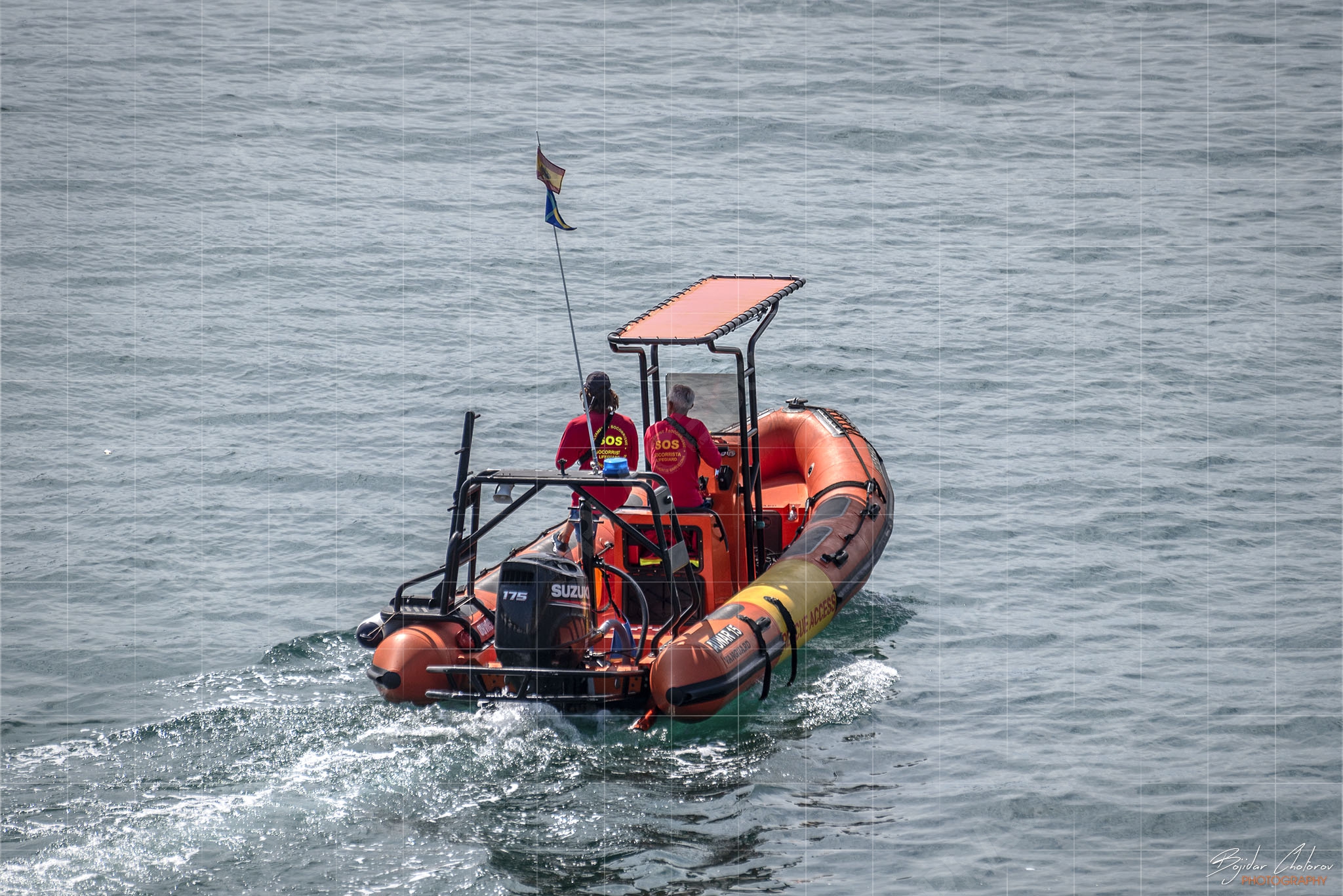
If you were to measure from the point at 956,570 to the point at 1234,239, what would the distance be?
31.9ft

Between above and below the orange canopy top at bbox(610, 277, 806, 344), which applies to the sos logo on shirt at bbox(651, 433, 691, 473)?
below

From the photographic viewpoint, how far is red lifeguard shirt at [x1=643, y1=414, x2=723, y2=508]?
8805mm

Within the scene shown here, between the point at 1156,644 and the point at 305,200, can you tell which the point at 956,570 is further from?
the point at 305,200

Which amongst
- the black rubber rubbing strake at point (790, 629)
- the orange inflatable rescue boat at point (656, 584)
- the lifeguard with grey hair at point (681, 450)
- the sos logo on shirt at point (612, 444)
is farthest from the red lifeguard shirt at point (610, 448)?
the black rubber rubbing strake at point (790, 629)

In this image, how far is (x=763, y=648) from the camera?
316 inches

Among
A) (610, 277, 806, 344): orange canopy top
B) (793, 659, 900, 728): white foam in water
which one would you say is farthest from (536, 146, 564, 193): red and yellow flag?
(793, 659, 900, 728): white foam in water

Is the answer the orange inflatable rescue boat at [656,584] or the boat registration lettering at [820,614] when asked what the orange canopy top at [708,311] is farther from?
the boat registration lettering at [820,614]

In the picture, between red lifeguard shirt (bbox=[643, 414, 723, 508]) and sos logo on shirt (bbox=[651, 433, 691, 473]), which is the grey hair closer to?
red lifeguard shirt (bbox=[643, 414, 723, 508])

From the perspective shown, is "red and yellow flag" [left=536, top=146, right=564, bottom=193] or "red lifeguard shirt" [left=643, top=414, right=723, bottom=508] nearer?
"red and yellow flag" [left=536, top=146, right=564, bottom=193]

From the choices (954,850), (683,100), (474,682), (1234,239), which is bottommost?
(954,850)

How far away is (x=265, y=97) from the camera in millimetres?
24188

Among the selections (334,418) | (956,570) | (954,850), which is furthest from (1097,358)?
(954,850)

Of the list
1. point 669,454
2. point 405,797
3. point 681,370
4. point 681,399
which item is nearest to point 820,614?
point 669,454

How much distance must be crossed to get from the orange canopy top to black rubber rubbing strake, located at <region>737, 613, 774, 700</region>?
1.64 m
